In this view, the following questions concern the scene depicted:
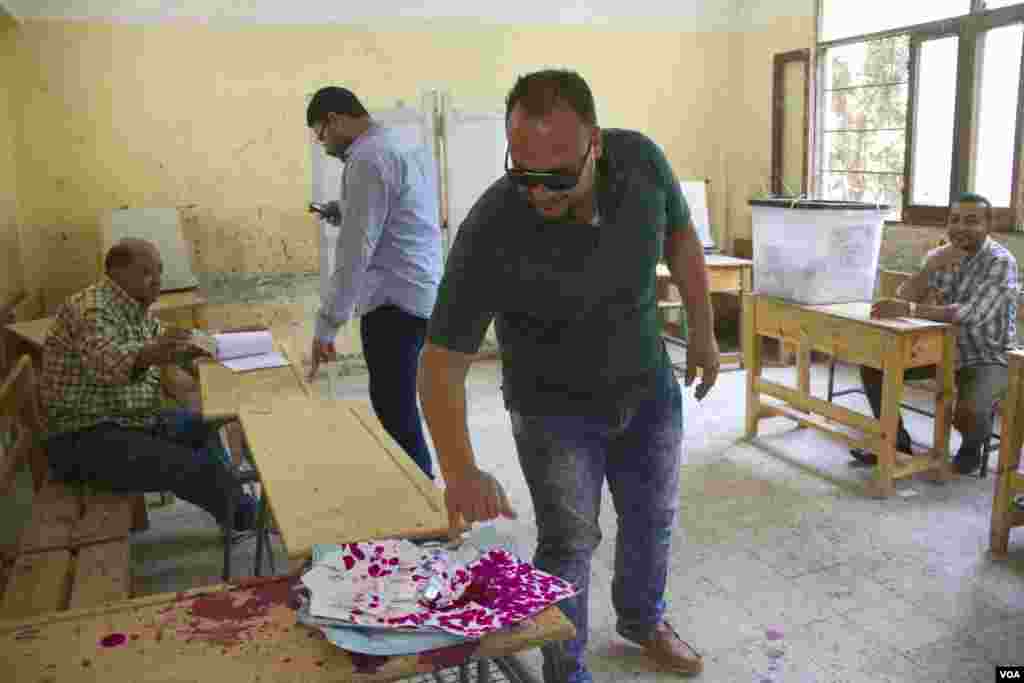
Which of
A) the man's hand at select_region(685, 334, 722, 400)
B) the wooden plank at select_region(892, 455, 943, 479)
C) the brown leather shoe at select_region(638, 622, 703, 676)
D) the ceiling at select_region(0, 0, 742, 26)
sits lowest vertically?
the brown leather shoe at select_region(638, 622, 703, 676)

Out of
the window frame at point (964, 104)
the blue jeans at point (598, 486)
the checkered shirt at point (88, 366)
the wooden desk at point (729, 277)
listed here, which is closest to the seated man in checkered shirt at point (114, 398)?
the checkered shirt at point (88, 366)

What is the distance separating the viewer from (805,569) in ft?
9.32

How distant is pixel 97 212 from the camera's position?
5.21 metres

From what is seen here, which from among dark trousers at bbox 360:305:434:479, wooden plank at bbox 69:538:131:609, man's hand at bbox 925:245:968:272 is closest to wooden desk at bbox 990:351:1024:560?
man's hand at bbox 925:245:968:272

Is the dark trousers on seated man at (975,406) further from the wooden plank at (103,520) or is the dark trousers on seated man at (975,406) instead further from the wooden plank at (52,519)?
the wooden plank at (52,519)

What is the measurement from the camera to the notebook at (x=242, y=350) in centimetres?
293

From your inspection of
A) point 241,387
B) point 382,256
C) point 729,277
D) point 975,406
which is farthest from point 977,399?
point 241,387

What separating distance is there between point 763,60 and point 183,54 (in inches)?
151

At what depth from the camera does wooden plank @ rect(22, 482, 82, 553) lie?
2.37m

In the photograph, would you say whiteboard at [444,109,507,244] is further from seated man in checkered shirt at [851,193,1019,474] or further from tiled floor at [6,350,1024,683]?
seated man in checkered shirt at [851,193,1019,474]

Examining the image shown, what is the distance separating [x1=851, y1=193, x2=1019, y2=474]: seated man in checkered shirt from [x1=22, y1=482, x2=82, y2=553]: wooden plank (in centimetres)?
296

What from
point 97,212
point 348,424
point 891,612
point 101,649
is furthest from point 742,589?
point 97,212

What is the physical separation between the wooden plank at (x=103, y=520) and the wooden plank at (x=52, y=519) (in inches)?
0.9

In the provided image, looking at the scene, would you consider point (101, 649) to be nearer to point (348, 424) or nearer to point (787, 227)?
point (348, 424)
